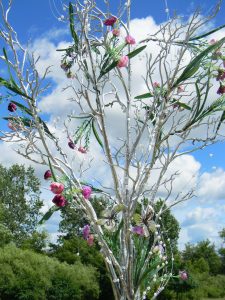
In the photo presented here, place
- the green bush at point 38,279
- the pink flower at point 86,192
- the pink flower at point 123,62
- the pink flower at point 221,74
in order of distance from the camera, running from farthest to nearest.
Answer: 1. the green bush at point 38,279
2. the pink flower at point 221,74
3. the pink flower at point 123,62
4. the pink flower at point 86,192

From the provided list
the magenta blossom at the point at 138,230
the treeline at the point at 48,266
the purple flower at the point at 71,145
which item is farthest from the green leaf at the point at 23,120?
the treeline at the point at 48,266

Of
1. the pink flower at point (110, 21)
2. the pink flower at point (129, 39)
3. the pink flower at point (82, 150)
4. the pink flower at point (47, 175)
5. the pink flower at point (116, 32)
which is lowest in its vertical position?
the pink flower at point (47, 175)

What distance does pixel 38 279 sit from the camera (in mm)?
15688

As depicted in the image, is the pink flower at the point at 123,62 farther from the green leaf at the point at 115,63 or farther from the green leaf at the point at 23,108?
the green leaf at the point at 23,108

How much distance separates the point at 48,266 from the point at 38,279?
24.0 inches

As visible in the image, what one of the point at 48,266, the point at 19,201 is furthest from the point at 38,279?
the point at 19,201

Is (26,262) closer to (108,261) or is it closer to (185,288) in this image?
(185,288)

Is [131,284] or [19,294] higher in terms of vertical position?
[19,294]

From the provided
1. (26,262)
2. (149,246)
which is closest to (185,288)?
(26,262)

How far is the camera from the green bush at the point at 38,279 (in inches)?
608

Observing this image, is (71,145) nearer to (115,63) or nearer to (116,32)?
(115,63)

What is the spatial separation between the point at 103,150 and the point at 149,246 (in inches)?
30.5

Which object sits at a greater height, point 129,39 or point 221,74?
point 129,39

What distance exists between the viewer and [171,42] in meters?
3.76
